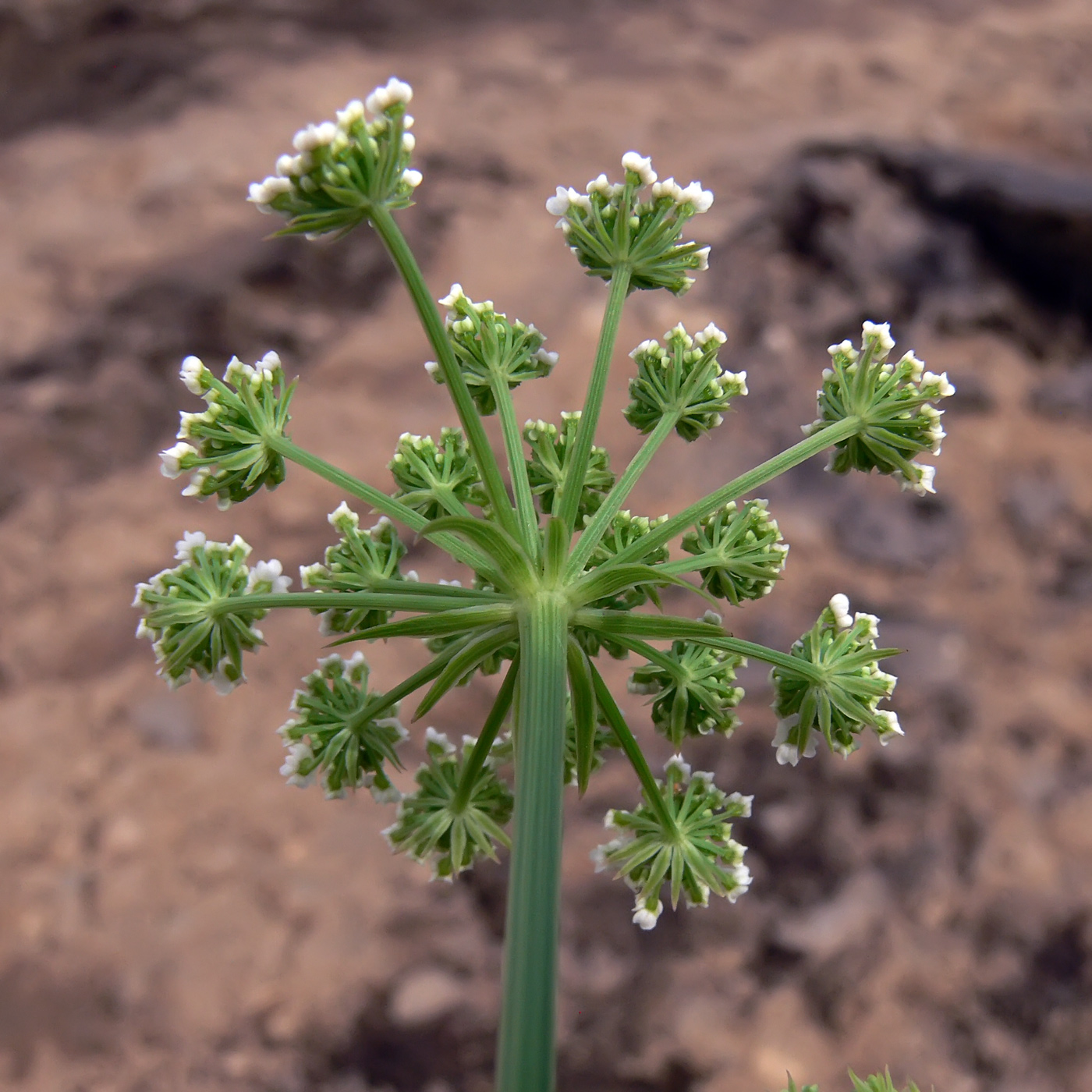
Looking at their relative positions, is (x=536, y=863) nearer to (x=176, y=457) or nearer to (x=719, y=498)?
(x=719, y=498)

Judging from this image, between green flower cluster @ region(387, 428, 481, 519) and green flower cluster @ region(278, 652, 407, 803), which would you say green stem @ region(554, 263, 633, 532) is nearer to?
green flower cluster @ region(387, 428, 481, 519)

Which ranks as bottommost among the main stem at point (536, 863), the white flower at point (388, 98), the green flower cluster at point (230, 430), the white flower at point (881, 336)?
the main stem at point (536, 863)

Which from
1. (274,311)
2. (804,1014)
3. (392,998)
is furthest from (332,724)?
(274,311)

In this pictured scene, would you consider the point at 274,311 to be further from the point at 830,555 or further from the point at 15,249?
the point at 830,555

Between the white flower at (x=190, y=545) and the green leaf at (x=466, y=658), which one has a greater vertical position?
the white flower at (x=190, y=545)

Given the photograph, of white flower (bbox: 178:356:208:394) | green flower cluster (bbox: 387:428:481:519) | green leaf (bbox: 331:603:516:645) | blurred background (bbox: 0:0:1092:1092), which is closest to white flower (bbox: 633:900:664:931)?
green leaf (bbox: 331:603:516:645)

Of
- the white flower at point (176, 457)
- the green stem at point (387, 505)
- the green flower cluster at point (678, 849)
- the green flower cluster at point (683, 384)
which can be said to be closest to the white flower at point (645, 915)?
the green flower cluster at point (678, 849)

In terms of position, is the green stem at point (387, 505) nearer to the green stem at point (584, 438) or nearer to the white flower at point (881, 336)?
the green stem at point (584, 438)
